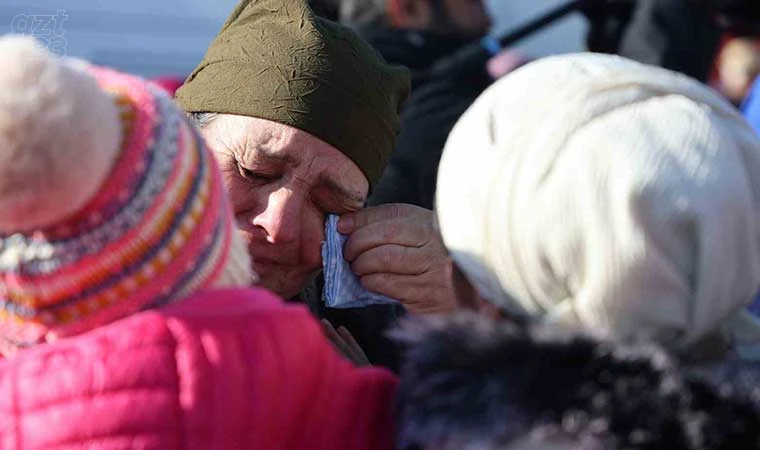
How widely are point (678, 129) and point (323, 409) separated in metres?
0.46

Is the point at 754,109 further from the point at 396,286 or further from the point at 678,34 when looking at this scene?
the point at 396,286

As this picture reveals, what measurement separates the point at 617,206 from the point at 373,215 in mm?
857

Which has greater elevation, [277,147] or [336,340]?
[277,147]

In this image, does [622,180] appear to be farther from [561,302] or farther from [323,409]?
[323,409]

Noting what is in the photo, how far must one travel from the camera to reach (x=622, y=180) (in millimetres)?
1049

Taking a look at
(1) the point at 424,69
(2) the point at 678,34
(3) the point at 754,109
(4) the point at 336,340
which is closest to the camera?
(4) the point at 336,340

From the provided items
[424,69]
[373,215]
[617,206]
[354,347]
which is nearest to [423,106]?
[424,69]

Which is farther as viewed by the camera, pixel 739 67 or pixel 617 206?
pixel 739 67

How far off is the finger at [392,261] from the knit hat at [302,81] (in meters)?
0.17

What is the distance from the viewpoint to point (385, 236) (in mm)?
1828

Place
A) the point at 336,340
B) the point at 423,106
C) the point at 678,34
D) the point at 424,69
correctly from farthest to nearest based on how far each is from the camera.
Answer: the point at 678,34, the point at 424,69, the point at 423,106, the point at 336,340

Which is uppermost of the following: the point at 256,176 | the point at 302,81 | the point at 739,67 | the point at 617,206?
the point at 617,206

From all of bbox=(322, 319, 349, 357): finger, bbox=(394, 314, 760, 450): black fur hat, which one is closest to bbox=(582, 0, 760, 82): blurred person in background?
bbox=(322, 319, 349, 357): finger

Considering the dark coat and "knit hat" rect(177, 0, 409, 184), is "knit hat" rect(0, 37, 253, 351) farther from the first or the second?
the dark coat
